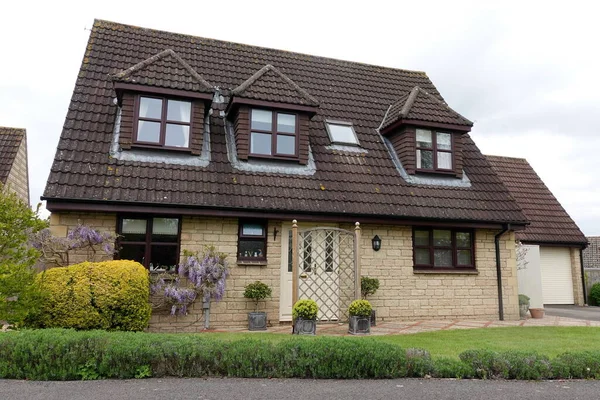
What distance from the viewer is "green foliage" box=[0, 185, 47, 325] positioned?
6.83 metres

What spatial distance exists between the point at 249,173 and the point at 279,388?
668 cm

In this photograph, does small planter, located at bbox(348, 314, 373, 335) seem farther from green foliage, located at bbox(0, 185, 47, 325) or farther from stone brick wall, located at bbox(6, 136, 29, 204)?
stone brick wall, located at bbox(6, 136, 29, 204)

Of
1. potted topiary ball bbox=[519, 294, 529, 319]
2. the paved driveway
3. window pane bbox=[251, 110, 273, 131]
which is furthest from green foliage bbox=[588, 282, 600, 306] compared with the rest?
window pane bbox=[251, 110, 273, 131]

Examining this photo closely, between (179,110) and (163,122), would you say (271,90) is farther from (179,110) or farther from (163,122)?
(163,122)

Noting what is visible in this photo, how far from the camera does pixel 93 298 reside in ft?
25.3

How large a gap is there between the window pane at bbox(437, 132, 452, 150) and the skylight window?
2521 mm

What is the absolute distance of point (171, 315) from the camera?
9.63m

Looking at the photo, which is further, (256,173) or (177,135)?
(256,173)

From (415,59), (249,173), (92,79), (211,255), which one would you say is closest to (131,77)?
(92,79)

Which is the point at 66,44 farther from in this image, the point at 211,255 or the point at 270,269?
the point at 270,269

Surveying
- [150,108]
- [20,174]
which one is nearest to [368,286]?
[150,108]

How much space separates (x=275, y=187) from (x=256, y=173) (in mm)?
671

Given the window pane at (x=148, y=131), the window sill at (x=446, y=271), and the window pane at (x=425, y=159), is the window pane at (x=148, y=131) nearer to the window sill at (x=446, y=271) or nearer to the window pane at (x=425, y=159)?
the window pane at (x=425, y=159)

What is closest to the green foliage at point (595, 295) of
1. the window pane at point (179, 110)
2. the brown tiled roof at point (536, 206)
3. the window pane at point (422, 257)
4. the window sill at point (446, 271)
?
the brown tiled roof at point (536, 206)
